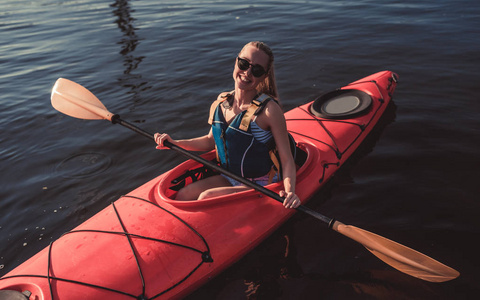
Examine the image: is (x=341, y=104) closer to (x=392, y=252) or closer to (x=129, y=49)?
(x=392, y=252)

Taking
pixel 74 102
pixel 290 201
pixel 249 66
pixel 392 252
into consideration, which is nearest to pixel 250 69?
pixel 249 66

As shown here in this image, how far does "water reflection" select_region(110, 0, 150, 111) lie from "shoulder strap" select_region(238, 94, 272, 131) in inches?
146

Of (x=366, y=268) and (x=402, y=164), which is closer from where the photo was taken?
(x=366, y=268)

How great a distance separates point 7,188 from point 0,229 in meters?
0.82

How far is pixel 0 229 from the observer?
3.77 metres

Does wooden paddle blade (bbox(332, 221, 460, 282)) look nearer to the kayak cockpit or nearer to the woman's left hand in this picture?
the woman's left hand

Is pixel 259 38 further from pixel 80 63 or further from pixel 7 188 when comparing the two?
pixel 7 188

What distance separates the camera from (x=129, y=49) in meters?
9.29

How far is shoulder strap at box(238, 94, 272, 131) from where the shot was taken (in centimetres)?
293

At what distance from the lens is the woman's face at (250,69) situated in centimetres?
279

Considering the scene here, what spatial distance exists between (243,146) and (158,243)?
1.00 meters

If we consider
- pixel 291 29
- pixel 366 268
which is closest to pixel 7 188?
pixel 366 268

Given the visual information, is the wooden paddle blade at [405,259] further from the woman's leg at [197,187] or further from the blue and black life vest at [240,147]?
the woman's leg at [197,187]

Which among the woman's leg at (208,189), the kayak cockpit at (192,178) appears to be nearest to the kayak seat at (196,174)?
the kayak cockpit at (192,178)
